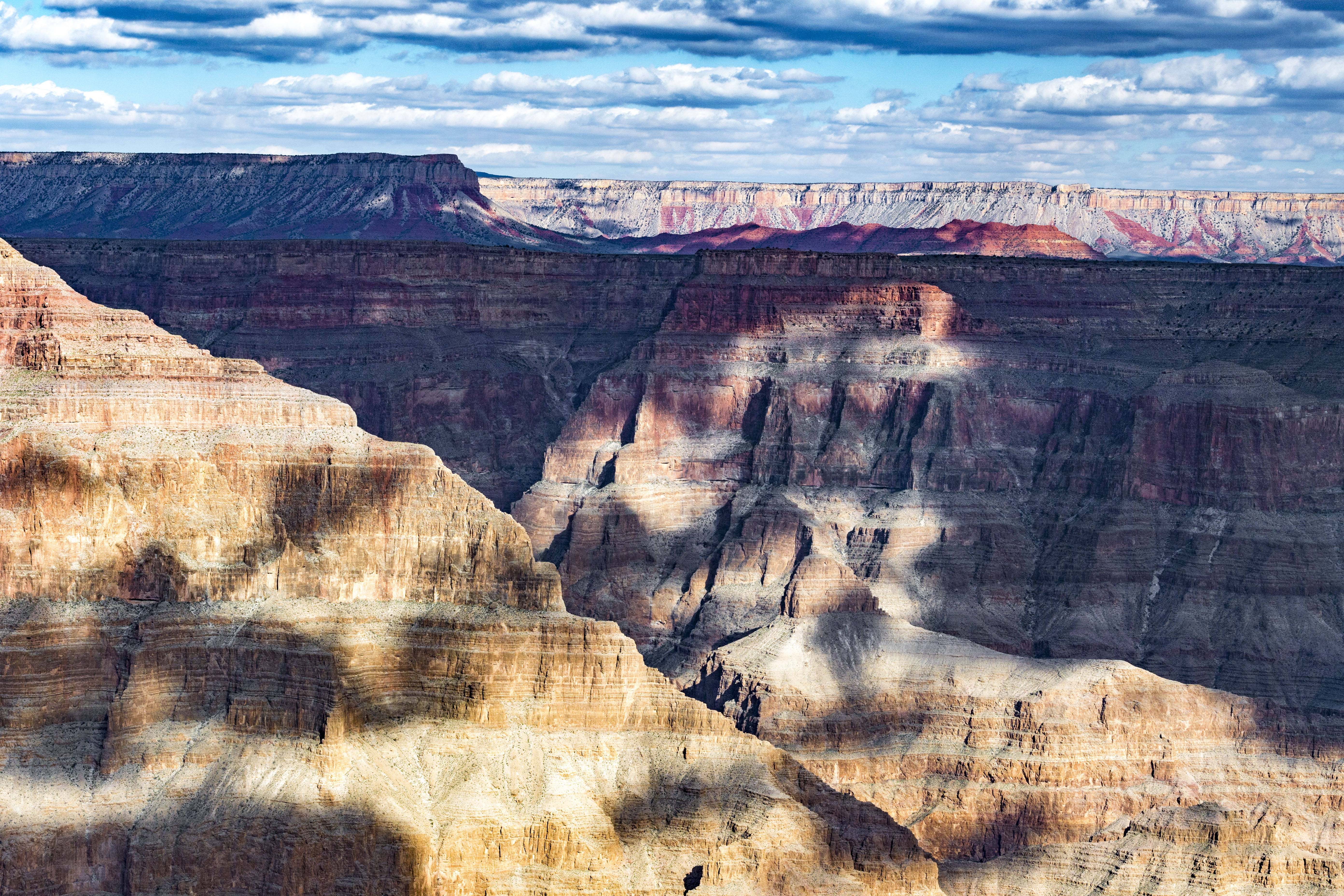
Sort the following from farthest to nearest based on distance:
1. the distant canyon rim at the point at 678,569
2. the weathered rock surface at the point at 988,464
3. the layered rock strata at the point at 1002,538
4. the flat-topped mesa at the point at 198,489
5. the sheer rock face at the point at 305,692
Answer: the weathered rock surface at the point at 988,464 < the layered rock strata at the point at 1002,538 < the flat-topped mesa at the point at 198,489 < the distant canyon rim at the point at 678,569 < the sheer rock face at the point at 305,692

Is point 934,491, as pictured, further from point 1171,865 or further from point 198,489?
point 198,489

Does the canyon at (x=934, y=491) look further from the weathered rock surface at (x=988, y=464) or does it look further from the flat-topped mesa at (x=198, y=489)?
the flat-topped mesa at (x=198, y=489)

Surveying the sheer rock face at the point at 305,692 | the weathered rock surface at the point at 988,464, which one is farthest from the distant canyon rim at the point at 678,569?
the weathered rock surface at the point at 988,464

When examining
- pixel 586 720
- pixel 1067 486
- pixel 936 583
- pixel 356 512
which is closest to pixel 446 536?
pixel 356 512

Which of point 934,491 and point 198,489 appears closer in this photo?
point 198,489

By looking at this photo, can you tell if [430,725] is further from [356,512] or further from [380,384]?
[380,384]

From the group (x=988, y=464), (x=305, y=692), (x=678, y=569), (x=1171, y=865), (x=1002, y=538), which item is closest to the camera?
(x=305, y=692)

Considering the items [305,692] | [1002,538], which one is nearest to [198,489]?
[305,692]
